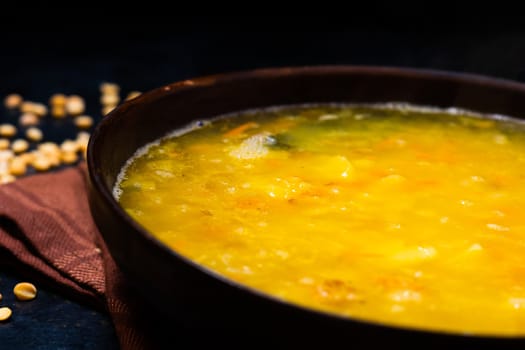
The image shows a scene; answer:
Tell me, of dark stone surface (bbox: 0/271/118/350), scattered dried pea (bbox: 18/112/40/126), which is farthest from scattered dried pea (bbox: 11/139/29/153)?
dark stone surface (bbox: 0/271/118/350)

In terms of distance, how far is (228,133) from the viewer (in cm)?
235

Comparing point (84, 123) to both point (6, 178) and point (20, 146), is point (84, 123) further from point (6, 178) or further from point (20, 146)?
point (6, 178)

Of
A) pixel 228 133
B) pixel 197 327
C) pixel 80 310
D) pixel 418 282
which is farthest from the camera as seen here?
pixel 228 133

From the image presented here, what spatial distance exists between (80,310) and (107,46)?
2.67m

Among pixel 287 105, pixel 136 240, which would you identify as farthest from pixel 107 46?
pixel 136 240

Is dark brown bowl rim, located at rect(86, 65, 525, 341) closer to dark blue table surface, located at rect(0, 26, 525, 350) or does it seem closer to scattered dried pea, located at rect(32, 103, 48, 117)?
dark blue table surface, located at rect(0, 26, 525, 350)

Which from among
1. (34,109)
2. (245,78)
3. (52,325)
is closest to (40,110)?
A: (34,109)

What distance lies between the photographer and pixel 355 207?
1.91m

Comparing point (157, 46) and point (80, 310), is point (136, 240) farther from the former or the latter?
point (157, 46)

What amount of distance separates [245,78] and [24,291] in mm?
853

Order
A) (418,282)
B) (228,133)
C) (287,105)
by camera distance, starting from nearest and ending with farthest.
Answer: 1. (418,282)
2. (228,133)
3. (287,105)

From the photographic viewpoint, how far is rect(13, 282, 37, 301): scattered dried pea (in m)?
2.14

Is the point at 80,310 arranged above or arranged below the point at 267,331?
below

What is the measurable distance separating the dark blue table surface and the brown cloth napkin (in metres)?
0.80
